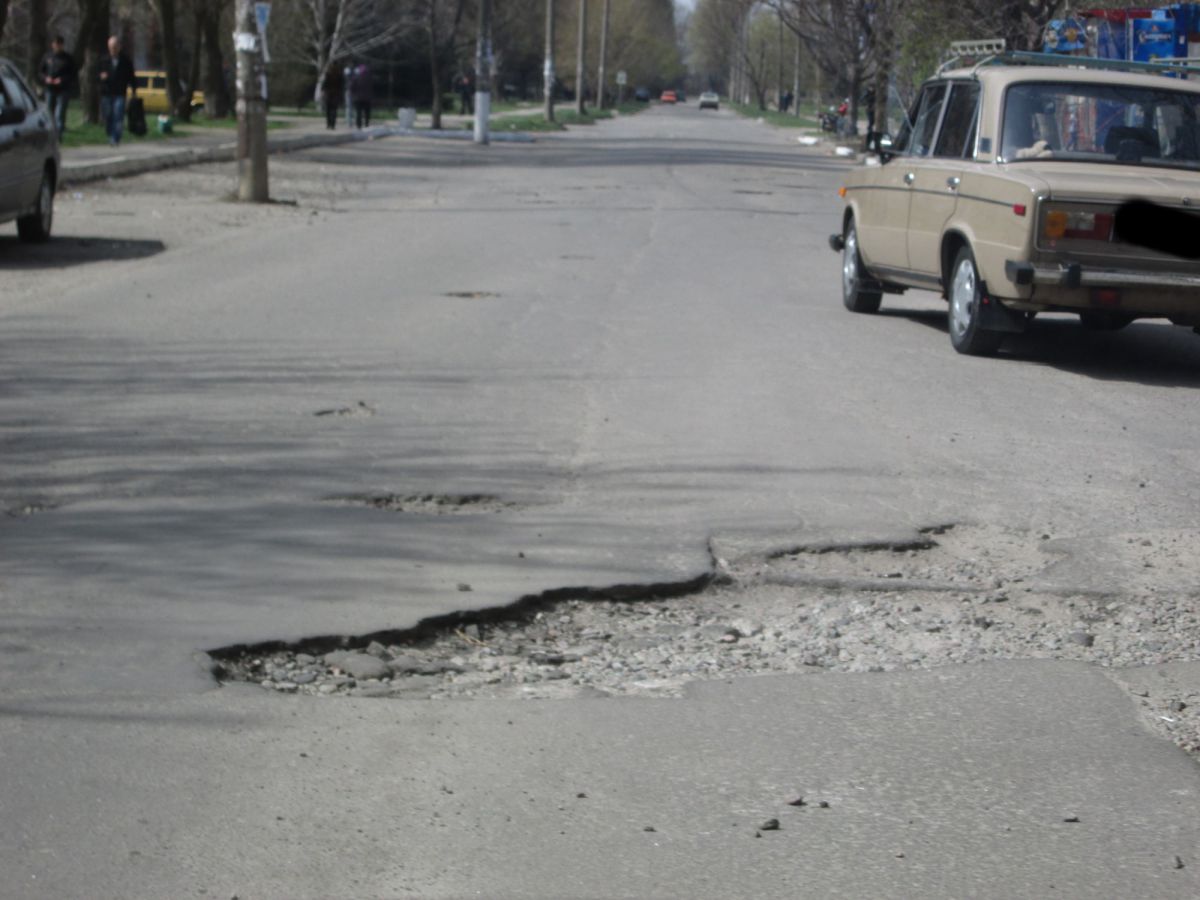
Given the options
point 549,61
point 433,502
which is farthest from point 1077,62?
point 549,61

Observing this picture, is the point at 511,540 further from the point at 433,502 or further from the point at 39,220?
the point at 39,220

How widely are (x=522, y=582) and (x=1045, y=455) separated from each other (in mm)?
3322

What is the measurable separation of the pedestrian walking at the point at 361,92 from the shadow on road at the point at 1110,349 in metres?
36.1

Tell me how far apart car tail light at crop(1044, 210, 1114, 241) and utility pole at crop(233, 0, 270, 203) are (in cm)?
1287

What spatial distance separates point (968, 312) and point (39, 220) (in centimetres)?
946

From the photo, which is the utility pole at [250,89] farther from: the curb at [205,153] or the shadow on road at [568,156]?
the shadow on road at [568,156]

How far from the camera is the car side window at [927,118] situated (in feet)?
39.3

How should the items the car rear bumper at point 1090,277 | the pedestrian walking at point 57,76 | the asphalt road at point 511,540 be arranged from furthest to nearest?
the pedestrian walking at point 57,76 → the car rear bumper at point 1090,277 → the asphalt road at point 511,540

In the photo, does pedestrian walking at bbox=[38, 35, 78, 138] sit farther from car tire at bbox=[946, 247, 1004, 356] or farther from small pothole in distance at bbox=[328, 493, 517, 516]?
small pothole in distance at bbox=[328, 493, 517, 516]

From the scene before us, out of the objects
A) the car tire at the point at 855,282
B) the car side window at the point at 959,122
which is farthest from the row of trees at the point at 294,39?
the car side window at the point at 959,122

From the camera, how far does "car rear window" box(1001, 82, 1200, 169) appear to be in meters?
10.9

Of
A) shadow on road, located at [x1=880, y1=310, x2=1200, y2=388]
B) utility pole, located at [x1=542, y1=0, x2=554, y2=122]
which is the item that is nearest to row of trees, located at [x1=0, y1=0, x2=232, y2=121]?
utility pole, located at [x1=542, y1=0, x2=554, y2=122]

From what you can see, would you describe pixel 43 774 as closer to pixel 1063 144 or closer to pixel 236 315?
pixel 236 315

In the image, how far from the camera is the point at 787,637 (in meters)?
5.26
